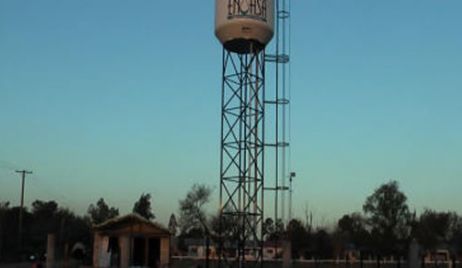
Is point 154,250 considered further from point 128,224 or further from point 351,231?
point 351,231

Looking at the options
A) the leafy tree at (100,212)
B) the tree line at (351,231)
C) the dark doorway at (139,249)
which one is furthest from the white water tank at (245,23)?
the leafy tree at (100,212)

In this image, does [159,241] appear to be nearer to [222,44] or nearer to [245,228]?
[245,228]

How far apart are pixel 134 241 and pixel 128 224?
107 inches

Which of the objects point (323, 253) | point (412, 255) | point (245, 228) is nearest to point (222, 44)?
point (245, 228)

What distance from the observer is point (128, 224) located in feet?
183

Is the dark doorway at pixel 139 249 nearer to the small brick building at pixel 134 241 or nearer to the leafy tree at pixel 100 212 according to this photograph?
the small brick building at pixel 134 241

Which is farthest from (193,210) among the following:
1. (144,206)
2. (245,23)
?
(245,23)

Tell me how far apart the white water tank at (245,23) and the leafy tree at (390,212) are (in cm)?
6933

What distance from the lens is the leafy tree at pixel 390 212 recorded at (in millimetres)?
108125

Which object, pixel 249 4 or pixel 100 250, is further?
pixel 100 250

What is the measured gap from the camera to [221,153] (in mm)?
42688

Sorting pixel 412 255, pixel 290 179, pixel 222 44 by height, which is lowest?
pixel 412 255

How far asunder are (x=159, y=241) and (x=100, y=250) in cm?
423

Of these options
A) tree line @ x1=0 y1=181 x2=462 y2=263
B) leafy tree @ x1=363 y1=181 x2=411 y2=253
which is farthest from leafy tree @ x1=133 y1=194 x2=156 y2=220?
leafy tree @ x1=363 y1=181 x2=411 y2=253
